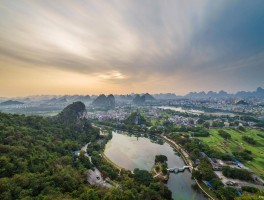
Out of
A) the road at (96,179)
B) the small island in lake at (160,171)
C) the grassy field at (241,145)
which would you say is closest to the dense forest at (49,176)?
the road at (96,179)

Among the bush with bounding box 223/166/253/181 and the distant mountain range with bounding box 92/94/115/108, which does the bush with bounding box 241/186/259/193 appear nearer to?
the bush with bounding box 223/166/253/181

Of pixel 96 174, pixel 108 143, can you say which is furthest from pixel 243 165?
pixel 108 143

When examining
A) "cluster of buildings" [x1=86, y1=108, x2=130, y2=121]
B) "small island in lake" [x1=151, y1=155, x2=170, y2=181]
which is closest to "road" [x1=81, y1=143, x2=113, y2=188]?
"small island in lake" [x1=151, y1=155, x2=170, y2=181]

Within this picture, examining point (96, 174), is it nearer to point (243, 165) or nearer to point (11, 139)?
point (11, 139)

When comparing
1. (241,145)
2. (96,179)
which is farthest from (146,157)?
(241,145)

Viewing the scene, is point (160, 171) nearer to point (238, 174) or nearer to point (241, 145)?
point (238, 174)

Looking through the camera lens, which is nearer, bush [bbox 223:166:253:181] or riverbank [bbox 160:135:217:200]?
riverbank [bbox 160:135:217:200]
